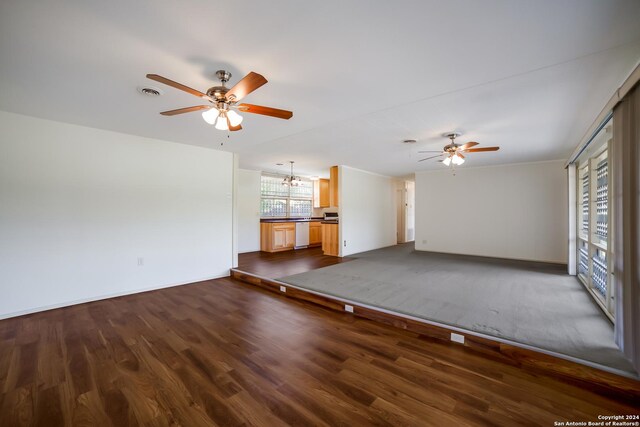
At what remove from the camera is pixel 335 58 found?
201cm

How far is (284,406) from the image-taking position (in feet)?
5.30

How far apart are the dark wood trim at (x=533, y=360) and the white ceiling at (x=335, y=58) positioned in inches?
92.0

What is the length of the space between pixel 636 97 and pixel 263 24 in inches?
105

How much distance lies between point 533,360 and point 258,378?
2178 millimetres

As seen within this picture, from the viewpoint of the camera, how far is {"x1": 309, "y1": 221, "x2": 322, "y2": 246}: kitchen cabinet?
840 cm

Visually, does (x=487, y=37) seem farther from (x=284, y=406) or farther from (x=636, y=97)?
(x=284, y=406)

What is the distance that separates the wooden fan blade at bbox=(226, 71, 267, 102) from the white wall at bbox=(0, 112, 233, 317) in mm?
2790

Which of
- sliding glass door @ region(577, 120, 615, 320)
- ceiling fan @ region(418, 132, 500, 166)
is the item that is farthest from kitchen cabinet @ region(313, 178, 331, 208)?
sliding glass door @ region(577, 120, 615, 320)

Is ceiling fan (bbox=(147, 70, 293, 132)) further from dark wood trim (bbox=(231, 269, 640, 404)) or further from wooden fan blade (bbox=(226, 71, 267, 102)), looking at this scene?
dark wood trim (bbox=(231, 269, 640, 404))

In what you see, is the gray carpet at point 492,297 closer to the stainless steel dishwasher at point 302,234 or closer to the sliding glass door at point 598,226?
the sliding glass door at point 598,226

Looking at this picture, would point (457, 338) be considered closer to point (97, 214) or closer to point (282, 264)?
point (282, 264)

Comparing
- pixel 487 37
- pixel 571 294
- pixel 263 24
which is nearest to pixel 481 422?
pixel 487 37

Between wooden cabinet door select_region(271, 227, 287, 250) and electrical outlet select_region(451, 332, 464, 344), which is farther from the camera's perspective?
wooden cabinet door select_region(271, 227, 287, 250)

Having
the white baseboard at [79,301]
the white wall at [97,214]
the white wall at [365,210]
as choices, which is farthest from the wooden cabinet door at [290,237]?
the white baseboard at [79,301]
